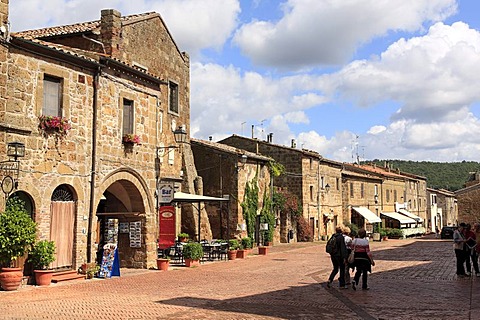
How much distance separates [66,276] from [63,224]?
1.49 meters

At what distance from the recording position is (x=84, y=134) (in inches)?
620

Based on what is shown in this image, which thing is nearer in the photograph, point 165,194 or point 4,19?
point 4,19

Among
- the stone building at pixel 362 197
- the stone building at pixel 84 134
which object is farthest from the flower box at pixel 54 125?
the stone building at pixel 362 197

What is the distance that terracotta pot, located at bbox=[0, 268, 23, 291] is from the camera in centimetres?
1280

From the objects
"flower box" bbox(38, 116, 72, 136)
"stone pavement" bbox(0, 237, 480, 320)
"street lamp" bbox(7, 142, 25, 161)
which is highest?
"flower box" bbox(38, 116, 72, 136)

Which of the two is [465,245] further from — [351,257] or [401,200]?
[401,200]

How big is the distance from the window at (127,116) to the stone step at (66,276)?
501cm

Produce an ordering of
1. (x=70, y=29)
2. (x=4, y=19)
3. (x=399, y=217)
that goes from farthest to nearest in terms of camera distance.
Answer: (x=399, y=217), (x=70, y=29), (x=4, y=19)

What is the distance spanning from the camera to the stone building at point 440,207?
66250 mm

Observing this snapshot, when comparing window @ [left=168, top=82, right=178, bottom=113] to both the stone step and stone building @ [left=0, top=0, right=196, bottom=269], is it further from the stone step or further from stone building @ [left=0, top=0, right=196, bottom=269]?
the stone step

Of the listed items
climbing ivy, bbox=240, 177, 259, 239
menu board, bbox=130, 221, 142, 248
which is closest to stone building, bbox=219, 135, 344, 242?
climbing ivy, bbox=240, 177, 259, 239

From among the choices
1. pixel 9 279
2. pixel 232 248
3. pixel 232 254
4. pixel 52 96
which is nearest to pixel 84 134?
pixel 52 96

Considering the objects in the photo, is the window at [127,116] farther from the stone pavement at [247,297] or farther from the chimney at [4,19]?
the chimney at [4,19]

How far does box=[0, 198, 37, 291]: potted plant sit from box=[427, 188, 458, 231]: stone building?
196ft
